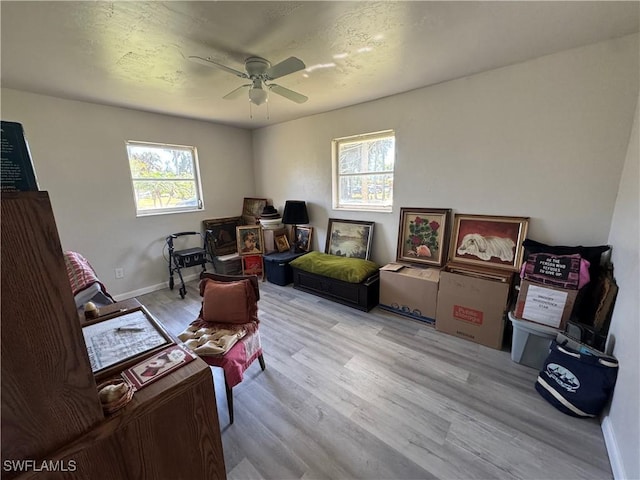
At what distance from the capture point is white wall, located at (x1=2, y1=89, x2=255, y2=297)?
9.11 ft

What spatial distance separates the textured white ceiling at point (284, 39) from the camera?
1.51 m

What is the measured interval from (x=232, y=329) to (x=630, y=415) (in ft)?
7.54

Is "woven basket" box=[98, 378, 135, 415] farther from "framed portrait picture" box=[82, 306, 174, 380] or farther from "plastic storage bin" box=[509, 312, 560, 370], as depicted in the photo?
"plastic storage bin" box=[509, 312, 560, 370]

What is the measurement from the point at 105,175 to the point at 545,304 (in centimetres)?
478

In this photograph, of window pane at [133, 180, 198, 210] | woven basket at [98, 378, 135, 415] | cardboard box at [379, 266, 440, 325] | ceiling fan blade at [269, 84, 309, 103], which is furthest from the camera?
window pane at [133, 180, 198, 210]

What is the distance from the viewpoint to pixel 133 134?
336 cm

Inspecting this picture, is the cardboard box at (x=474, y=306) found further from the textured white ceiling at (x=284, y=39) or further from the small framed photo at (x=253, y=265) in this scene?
the small framed photo at (x=253, y=265)

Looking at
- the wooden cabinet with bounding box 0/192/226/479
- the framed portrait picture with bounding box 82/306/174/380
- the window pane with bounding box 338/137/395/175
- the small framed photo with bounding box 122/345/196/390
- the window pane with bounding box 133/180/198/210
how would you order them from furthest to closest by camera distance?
the window pane with bounding box 133/180/198/210 → the window pane with bounding box 338/137/395/175 → the framed portrait picture with bounding box 82/306/174/380 → the small framed photo with bounding box 122/345/196/390 → the wooden cabinet with bounding box 0/192/226/479

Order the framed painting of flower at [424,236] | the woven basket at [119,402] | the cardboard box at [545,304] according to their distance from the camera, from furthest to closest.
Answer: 1. the framed painting of flower at [424,236]
2. the cardboard box at [545,304]
3. the woven basket at [119,402]

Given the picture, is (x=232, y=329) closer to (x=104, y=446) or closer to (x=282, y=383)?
(x=282, y=383)

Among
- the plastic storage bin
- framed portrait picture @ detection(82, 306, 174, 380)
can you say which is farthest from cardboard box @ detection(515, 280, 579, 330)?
framed portrait picture @ detection(82, 306, 174, 380)

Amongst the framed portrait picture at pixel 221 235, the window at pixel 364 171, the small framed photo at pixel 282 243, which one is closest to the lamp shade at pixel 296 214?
the small framed photo at pixel 282 243

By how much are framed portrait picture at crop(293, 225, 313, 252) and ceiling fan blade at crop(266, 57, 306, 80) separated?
2.43m

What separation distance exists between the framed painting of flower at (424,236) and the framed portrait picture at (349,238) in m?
0.45
